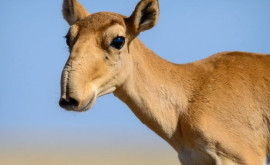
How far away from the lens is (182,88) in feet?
51.9

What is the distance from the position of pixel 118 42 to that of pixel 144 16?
1039 mm

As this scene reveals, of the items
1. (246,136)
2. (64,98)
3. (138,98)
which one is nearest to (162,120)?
(138,98)

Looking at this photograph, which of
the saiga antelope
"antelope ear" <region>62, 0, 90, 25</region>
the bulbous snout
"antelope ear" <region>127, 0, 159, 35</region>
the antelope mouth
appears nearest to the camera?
the bulbous snout

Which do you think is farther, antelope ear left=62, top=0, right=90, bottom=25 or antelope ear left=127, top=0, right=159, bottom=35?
antelope ear left=62, top=0, right=90, bottom=25

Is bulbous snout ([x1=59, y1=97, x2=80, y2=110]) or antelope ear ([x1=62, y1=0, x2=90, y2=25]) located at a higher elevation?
antelope ear ([x1=62, y1=0, x2=90, y2=25])

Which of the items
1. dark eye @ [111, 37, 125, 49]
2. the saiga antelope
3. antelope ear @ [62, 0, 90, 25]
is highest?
antelope ear @ [62, 0, 90, 25]

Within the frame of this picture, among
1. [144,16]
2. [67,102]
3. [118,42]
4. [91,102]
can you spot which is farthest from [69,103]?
[144,16]

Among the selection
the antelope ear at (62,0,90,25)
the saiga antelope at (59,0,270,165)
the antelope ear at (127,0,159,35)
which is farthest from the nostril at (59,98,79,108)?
the antelope ear at (62,0,90,25)

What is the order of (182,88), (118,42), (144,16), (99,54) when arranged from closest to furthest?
(99,54), (118,42), (144,16), (182,88)

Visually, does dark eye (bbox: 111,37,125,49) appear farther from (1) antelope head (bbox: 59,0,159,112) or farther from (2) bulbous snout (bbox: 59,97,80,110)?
(2) bulbous snout (bbox: 59,97,80,110)

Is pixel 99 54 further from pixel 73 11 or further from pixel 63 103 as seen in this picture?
pixel 73 11

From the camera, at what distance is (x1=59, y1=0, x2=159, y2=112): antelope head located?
13.4 metres

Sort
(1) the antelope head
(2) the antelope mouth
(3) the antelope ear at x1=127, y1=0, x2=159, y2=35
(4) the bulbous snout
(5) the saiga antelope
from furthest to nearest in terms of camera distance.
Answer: (3) the antelope ear at x1=127, y1=0, x2=159, y2=35 → (5) the saiga antelope → (2) the antelope mouth → (1) the antelope head → (4) the bulbous snout

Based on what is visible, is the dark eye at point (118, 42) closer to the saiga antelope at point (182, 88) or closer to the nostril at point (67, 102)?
the saiga antelope at point (182, 88)
